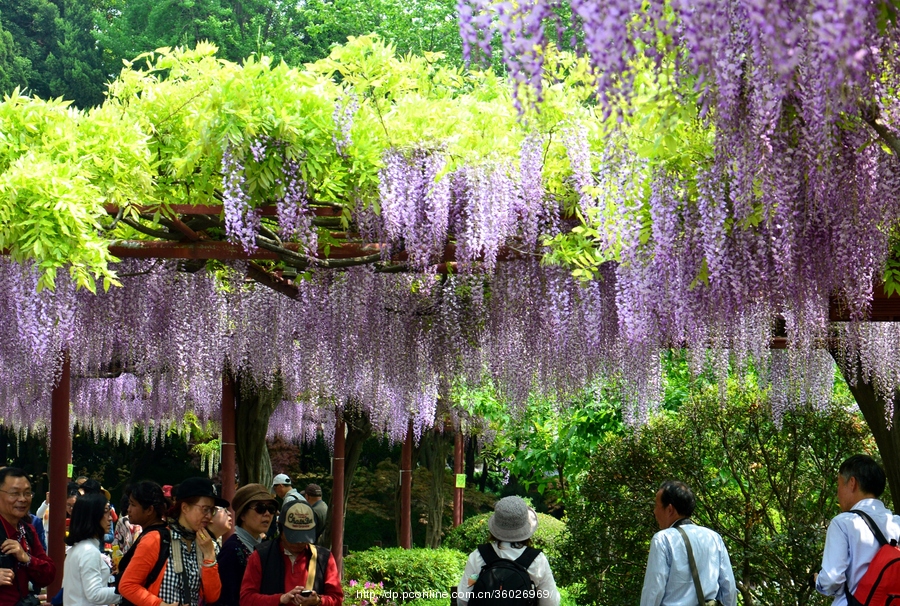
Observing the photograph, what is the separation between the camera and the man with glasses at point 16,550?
14.0 feet

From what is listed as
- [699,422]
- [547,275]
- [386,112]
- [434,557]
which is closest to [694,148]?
[386,112]

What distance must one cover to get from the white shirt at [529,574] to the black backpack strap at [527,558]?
1 centimetres

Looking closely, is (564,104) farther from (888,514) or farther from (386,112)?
(888,514)

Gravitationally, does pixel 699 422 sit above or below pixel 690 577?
above

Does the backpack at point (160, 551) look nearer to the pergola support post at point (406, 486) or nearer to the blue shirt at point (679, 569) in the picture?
the blue shirt at point (679, 569)

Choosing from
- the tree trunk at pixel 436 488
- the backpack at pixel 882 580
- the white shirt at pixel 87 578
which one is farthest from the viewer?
the tree trunk at pixel 436 488

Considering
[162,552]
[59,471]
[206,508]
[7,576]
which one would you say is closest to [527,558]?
[206,508]

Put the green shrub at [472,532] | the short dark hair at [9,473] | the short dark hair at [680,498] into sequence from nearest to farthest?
1. the short dark hair at [680,498]
2. the short dark hair at [9,473]
3. the green shrub at [472,532]

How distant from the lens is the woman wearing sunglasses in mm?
4156

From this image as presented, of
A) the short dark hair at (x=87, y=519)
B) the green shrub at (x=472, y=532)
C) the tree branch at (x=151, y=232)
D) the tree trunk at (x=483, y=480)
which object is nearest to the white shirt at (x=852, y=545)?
the short dark hair at (x=87, y=519)

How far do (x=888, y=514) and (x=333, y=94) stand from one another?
3070 mm

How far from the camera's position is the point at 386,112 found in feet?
17.2

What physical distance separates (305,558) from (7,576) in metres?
1.27

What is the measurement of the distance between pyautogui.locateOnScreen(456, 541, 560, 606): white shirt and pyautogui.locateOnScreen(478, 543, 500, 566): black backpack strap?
1cm
